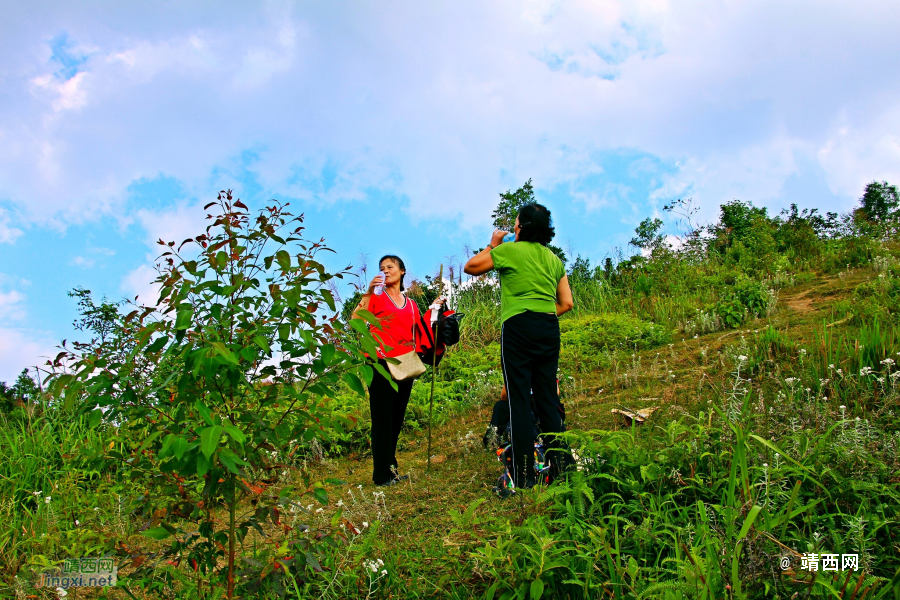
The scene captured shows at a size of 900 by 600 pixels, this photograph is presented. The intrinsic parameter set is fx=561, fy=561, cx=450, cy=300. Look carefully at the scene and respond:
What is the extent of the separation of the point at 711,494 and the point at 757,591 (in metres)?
0.69

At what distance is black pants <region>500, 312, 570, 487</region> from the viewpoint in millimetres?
3840

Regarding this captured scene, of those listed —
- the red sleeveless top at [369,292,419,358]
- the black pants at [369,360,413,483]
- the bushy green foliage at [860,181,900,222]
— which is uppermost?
the bushy green foliage at [860,181,900,222]

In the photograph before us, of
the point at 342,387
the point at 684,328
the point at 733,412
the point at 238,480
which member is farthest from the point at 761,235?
the point at 238,480

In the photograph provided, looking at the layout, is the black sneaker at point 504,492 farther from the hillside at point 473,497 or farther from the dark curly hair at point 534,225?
the dark curly hair at point 534,225

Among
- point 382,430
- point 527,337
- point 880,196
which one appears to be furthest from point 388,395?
point 880,196

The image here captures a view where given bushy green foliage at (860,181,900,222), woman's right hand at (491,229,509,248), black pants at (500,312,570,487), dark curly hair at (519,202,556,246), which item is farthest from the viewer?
bushy green foliage at (860,181,900,222)

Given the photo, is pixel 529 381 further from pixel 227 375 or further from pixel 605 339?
pixel 605 339

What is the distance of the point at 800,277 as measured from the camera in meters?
9.87

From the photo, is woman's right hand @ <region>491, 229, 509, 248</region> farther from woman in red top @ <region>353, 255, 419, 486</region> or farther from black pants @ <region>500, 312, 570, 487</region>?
woman in red top @ <region>353, 255, 419, 486</region>

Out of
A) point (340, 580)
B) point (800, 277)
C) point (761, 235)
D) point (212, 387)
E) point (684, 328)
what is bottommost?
point (340, 580)

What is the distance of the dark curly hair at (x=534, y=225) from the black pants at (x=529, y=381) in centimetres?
60

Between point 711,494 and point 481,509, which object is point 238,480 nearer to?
point 481,509

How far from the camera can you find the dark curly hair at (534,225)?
4.12 meters

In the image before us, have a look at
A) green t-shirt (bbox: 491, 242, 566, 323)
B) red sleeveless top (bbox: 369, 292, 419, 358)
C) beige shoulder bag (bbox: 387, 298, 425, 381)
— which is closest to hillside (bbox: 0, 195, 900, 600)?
beige shoulder bag (bbox: 387, 298, 425, 381)
